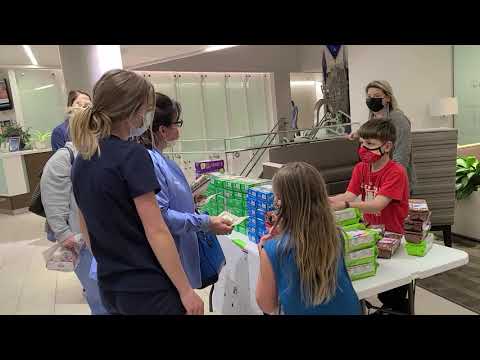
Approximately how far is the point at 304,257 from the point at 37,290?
3392mm

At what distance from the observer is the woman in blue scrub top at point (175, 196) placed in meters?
1.61

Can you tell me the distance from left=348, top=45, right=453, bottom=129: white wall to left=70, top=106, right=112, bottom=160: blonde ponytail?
5644 mm

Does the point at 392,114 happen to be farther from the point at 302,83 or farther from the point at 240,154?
the point at 302,83

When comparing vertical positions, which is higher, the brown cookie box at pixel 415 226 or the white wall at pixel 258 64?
the white wall at pixel 258 64

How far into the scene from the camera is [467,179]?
4.26 m

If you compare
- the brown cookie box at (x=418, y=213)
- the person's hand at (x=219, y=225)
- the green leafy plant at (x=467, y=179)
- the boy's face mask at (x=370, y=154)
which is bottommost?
the green leafy plant at (x=467, y=179)

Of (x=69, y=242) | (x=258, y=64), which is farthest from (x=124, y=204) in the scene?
(x=258, y=64)

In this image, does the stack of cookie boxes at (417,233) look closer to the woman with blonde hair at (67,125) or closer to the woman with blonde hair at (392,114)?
the woman with blonde hair at (392,114)

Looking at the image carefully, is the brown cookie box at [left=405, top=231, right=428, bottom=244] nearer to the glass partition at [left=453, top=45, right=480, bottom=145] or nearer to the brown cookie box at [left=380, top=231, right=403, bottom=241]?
the brown cookie box at [left=380, top=231, right=403, bottom=241]

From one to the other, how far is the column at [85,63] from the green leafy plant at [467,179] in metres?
3.74

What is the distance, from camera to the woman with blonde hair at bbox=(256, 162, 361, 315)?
4.46 feet

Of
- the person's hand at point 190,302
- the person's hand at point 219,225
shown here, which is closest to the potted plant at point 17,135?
the person's hand at point 219,225
